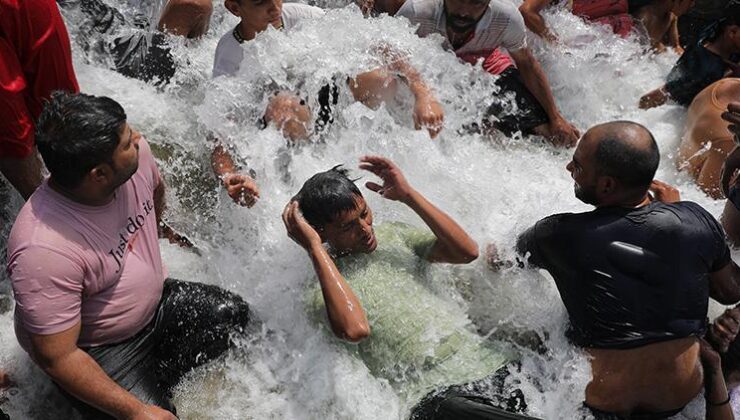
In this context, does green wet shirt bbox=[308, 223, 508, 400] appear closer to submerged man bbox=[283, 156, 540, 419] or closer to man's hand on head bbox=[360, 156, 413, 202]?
submerged man bbox=[283, 156, 540, 419]

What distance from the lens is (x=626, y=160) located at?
106 inches

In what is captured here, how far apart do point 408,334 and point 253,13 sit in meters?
2.34

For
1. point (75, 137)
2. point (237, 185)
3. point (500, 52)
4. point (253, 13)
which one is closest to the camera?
point (75, 137)

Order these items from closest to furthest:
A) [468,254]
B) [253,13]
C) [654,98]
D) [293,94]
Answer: [468,254]
[253,13]
[293,94]
[654,98]

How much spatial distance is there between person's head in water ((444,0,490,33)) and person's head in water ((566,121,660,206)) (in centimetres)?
198

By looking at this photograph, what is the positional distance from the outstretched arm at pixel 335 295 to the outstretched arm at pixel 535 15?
3.12 meters

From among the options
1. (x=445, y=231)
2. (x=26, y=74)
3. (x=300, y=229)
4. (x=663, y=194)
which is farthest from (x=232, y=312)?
(x=663, y=194)

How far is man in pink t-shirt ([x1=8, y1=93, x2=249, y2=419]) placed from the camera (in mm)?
2586

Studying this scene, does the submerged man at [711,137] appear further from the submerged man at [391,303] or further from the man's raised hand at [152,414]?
the man's raised hand at [152,414]

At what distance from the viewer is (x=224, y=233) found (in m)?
4.16

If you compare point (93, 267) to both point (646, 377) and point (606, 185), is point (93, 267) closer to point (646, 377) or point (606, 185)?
point (606, 185)

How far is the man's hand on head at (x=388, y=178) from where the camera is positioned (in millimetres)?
3342

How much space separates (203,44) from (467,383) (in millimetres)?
3526

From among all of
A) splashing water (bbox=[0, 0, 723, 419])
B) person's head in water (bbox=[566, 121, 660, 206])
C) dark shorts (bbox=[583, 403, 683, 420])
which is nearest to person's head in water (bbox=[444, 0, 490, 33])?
splashing water (bbox=[0, 0, 723, 419])
